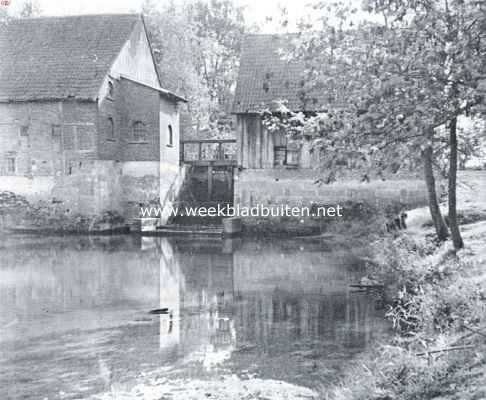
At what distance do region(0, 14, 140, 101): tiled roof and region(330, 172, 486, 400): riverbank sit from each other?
53.1ft

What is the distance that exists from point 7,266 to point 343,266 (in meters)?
8.82

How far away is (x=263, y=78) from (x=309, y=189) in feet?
15.8

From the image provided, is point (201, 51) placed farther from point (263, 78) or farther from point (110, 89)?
point (263, 78)

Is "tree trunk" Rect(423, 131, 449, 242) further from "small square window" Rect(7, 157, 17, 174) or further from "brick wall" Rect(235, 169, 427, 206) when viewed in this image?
"small square window" Rect(7, 157, 17, 174)

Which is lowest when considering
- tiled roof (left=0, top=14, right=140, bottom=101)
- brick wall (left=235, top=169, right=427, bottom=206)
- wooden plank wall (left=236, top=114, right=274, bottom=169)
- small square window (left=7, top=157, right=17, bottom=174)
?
brick wall (left=235, top=169, right=427, bottom=206)

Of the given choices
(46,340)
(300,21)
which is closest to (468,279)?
(300,21)

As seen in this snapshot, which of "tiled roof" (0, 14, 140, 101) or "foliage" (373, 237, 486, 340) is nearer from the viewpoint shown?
"foliage" (373, 237, 486, 340)

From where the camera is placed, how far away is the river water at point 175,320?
7.29m

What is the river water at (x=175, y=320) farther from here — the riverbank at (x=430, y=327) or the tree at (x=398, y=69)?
the tree at (x=398, y=69)

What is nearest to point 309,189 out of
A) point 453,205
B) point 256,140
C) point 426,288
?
point 256,140

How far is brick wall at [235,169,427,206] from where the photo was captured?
76.9 feet

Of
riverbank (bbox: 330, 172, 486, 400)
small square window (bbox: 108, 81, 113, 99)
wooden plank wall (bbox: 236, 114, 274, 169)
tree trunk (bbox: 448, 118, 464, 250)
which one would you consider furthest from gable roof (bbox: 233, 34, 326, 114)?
tree trunk (bbox: 448, 118, 464, 250)

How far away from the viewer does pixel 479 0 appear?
7074 mm

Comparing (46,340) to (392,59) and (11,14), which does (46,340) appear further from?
(11,14)
